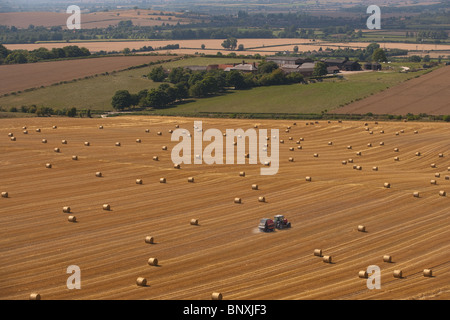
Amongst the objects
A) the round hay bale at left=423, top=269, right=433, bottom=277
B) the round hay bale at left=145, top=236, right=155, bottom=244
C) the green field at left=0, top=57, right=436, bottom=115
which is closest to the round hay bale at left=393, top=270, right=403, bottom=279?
the round hay bale at left=423, top=269, right=433, bottom=277

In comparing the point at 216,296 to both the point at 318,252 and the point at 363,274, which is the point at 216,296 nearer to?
the point at 363,274

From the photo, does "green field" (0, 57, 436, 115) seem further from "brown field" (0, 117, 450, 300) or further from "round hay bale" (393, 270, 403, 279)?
"round hay bale" (393, 270, 403, 279)

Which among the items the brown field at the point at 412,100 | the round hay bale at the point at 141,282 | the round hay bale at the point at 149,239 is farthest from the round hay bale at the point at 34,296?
the brown field at the point at 412,100

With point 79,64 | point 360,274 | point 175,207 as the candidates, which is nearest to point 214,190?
point 175,207

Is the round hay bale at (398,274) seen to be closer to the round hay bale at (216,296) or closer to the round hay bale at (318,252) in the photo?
the round hay bale at (318,252)

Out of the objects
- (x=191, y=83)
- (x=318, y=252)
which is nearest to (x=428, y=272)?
(x=318, y=252)
